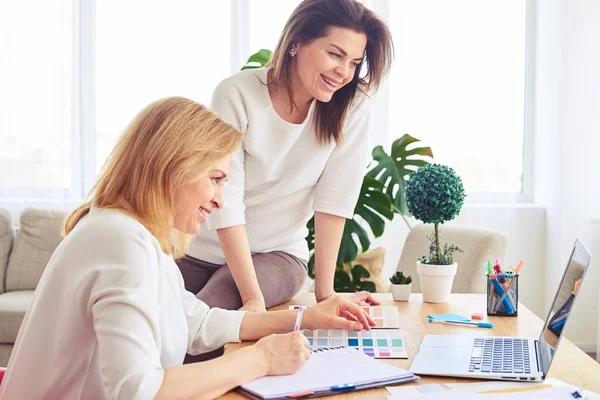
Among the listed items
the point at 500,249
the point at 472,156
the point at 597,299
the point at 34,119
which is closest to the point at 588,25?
the point at 472,156

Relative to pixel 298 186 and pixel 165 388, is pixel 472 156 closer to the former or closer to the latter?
pixel 298 186

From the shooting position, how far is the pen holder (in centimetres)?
179

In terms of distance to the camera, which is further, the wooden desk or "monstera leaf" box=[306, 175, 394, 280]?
"monstera leaf" box=[306, 175, 394, 280]

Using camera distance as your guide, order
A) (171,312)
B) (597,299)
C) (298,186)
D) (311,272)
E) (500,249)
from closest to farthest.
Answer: (171,312), (298,186), (500,249), (311,272), (597,299)

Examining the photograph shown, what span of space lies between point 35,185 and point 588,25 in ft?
10.8

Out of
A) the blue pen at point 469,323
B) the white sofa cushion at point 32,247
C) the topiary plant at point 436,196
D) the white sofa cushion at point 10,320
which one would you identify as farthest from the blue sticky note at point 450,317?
the white sofa cushion at point 32,247

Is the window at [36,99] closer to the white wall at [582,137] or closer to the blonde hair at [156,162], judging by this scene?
the white wall at [582,137]

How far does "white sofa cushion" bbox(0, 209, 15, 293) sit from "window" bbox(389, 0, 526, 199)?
236 centimetres

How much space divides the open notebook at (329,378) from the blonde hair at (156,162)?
1.08 feet

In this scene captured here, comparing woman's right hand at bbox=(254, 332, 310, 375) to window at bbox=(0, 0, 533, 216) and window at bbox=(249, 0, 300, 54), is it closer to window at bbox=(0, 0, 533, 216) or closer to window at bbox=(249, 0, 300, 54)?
window at bbox=(0, 0, 533, 216)

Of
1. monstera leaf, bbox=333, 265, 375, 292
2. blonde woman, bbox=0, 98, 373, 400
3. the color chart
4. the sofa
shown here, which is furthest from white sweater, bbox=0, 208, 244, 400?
the sofa

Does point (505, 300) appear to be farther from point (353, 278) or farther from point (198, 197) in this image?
point (353, 278)

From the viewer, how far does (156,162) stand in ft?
4.07

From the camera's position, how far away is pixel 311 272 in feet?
11.1
